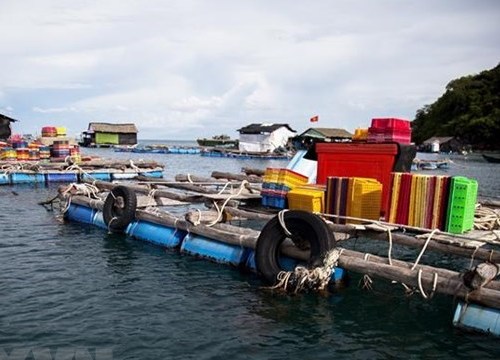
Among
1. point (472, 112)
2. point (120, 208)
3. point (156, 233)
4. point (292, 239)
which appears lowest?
point (156, 233)

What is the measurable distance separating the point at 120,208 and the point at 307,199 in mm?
6771

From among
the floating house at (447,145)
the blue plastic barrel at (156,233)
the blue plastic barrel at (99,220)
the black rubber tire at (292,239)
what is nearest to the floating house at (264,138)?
the floating house at (447,145)

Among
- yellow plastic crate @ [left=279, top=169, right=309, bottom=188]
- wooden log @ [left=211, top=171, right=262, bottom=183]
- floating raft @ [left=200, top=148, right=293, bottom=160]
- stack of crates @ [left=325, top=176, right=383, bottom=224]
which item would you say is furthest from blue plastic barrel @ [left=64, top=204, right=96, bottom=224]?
floating raft @ [left=200, top=148, right=293, bottom=160]

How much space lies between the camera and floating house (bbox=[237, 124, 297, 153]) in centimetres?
9788

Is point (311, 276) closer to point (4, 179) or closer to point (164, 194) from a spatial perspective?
point (164, 194)

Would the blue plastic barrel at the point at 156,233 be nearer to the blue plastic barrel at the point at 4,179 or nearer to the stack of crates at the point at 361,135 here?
the stack of crates at the point at 361,135

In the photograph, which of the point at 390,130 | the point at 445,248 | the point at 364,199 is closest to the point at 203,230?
→ the point at 364,199

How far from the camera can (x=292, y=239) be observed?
1020 centimetres

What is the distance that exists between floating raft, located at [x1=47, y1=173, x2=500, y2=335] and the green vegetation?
123 metres

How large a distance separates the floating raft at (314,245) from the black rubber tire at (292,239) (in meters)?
0.02

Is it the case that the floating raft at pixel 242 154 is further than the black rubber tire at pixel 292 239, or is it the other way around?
the floating raft at pixel 242 154

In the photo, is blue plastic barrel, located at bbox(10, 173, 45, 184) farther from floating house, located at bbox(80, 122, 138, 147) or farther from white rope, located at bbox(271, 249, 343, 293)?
floating house, located at bbox(80, 122, 138, 147)

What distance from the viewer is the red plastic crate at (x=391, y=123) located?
38.1 ft

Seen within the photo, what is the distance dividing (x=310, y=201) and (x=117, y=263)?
5.08 m
